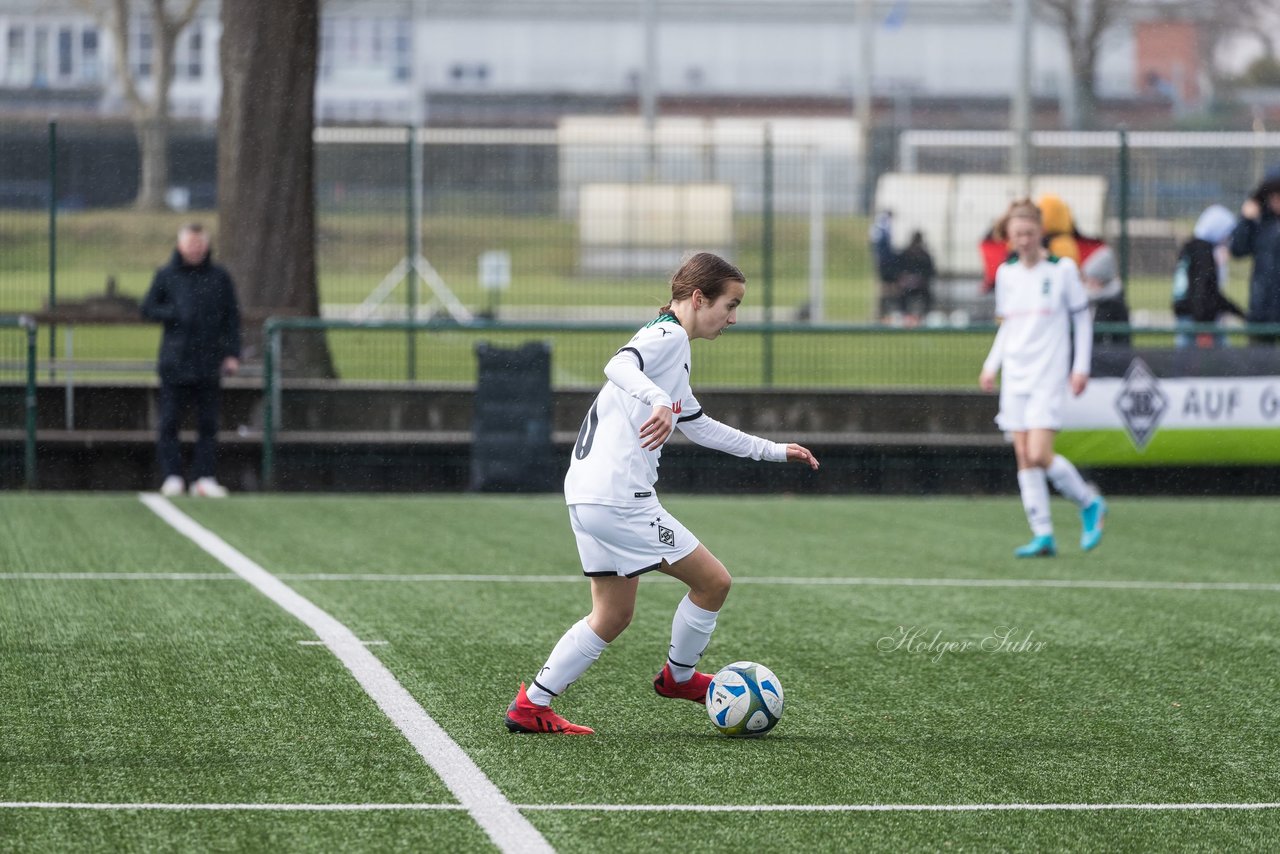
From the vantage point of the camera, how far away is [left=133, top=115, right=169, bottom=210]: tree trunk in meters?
16.8

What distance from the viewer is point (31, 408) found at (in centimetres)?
1549

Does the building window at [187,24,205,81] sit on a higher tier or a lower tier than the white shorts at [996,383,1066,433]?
higher

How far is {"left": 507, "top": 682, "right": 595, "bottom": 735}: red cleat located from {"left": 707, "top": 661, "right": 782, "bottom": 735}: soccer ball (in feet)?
1.38

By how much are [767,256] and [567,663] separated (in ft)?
39.1

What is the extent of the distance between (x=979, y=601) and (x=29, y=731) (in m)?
4.95

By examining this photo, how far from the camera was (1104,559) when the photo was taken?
11516 mm

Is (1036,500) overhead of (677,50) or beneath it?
beneath

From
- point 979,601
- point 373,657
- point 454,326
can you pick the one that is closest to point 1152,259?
point 454,326

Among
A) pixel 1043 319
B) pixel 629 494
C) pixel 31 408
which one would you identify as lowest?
pixel 31 408

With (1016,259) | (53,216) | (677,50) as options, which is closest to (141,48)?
(677,50)

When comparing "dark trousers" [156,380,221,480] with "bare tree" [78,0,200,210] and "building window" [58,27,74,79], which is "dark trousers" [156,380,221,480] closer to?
"bare tree" [78,0,200,210]

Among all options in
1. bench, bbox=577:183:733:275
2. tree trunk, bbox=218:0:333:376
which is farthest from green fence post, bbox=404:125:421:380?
bench, bbox=577:183:733:275

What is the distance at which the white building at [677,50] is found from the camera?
5691cm

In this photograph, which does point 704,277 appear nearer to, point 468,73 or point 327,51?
point 327,51
